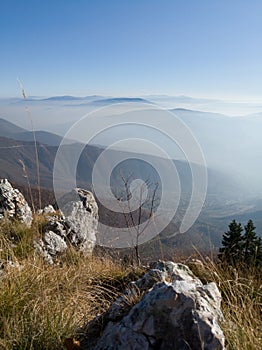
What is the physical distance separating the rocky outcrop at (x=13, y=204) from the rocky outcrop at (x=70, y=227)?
27.4 inches

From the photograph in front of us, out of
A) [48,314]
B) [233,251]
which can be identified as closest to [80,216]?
[233,251]

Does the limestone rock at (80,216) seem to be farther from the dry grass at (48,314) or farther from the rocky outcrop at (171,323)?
the rocky outcrop at (171,323)

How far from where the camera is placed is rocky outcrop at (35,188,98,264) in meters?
7.51

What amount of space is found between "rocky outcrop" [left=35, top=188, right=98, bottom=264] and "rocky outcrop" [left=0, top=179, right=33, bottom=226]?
697 mm

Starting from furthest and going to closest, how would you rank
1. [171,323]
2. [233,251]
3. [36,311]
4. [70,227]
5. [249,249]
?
[70,227] → [249,249] → [233,251] → [36,311] → [171,323]

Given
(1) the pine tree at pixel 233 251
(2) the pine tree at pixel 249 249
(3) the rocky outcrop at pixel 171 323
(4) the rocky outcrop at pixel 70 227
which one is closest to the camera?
(3) the rocky outcrop at pixel 171 323

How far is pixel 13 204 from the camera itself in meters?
9.64

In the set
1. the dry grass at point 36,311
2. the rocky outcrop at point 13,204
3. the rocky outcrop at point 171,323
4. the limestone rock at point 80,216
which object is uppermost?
the rocky outcrop at point 171,323

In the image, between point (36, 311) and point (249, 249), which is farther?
point (249, 249)

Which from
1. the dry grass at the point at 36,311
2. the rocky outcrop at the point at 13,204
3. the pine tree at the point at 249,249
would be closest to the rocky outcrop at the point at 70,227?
the rocky outcrop at the point at 13,204

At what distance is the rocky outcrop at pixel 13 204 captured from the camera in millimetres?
9141

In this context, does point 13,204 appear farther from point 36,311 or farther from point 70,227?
point 36,311

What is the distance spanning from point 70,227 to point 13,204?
1928mm

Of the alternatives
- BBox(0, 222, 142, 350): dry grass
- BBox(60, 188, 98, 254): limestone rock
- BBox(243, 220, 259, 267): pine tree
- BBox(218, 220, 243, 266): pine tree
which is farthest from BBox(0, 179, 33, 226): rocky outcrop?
BBox(243, 220, 259, 267): pine tree
